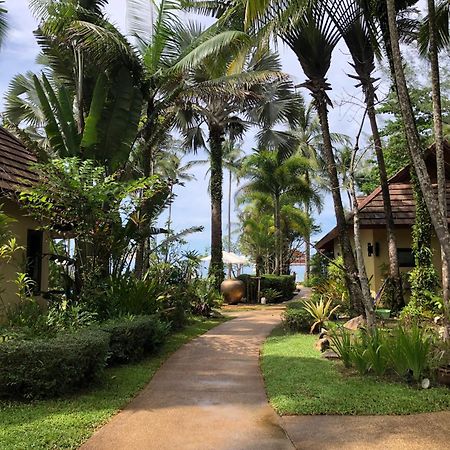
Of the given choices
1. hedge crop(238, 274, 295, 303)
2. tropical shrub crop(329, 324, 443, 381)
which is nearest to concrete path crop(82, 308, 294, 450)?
tropical shrub crop(329, 324, 443, 381)

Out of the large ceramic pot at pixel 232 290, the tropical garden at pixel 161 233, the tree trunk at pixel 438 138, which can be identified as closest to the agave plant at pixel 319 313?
the tropical garden at pixel 161 233

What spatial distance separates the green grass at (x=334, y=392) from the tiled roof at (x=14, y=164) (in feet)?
19.9

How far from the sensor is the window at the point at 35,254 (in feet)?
37.8

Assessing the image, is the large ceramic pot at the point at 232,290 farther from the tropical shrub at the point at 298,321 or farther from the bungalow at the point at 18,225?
the bungalow at the point at 18,225

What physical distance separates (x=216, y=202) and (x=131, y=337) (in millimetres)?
15291

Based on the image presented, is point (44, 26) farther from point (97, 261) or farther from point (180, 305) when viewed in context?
point (180, 305)

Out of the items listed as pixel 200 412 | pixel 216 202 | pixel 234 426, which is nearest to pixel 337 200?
pixel 200 412

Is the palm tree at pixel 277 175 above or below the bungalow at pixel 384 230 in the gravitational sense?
above

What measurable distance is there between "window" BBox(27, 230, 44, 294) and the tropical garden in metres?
0.44

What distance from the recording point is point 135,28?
1352 cm

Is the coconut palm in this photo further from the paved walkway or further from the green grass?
the paved walkway

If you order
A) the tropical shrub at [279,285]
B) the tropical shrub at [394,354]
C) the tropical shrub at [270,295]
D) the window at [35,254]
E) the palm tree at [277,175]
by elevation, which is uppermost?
the palm tree at [277,175]

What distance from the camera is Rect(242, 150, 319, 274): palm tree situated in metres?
28.5

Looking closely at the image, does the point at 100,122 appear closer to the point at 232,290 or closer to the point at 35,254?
the point at 35,254
